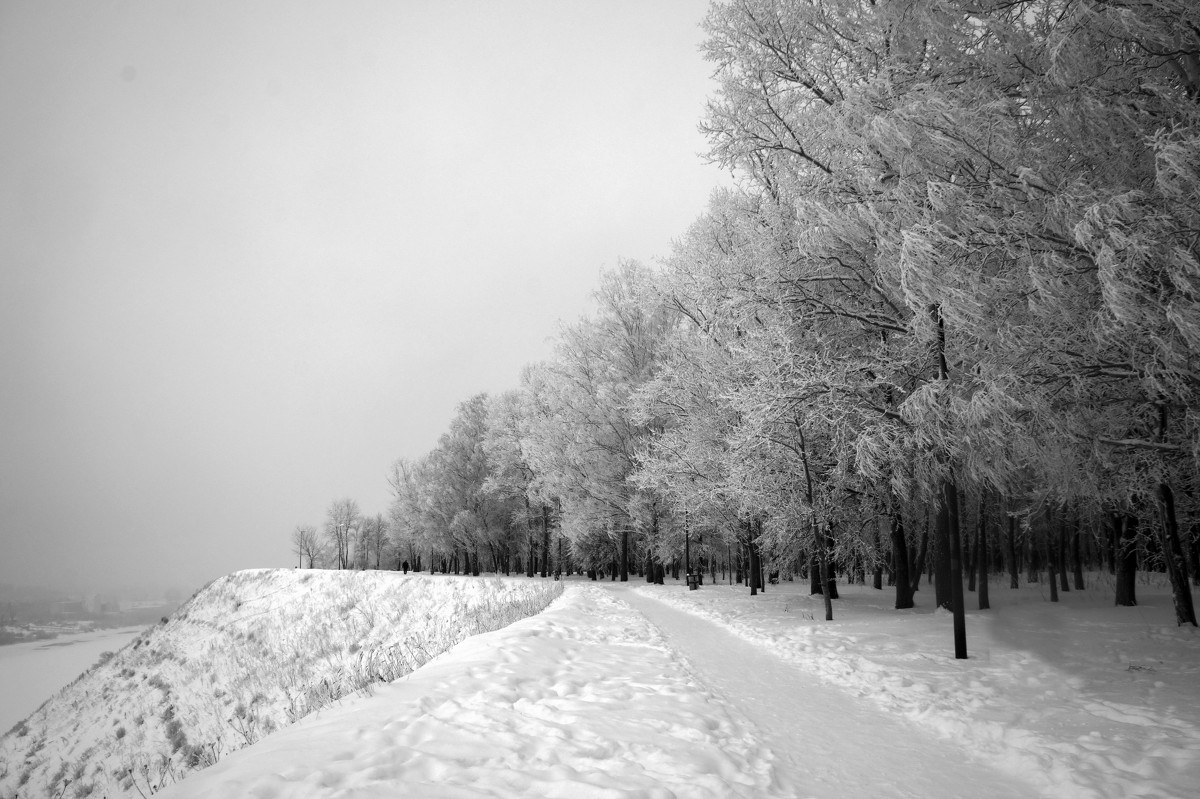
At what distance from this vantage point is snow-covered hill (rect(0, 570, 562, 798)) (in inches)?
601

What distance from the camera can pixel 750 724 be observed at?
207 inches

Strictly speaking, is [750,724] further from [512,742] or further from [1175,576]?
[1175,576]

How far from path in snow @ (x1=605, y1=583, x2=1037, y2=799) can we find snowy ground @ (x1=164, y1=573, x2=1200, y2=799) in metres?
0.02

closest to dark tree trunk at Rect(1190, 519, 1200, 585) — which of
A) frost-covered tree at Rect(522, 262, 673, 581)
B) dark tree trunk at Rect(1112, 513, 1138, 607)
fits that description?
dark tree trunk at Rect(1112, 513, 1138, 607)

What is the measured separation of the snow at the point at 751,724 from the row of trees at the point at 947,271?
1885mm

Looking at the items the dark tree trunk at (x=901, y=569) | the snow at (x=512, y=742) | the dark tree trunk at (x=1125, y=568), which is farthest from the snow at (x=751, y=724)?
the dark tree trunk at (x=1125, y=568)

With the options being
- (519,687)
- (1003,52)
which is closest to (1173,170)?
(1003,52)

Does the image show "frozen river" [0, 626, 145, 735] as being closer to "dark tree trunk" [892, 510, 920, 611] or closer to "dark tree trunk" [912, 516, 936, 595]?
"dark tree trunk" [892, 510, 920, 611]

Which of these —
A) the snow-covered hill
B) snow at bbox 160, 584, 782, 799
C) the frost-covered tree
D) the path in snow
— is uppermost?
the frost-covered tree

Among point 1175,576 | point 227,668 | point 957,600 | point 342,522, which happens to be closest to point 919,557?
point 1175,576

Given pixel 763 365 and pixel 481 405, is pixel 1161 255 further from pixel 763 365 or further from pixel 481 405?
pixel 481 405

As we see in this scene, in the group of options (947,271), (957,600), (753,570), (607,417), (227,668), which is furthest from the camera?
(607,417)

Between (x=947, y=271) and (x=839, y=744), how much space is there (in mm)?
5648

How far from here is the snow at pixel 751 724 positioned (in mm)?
3451
